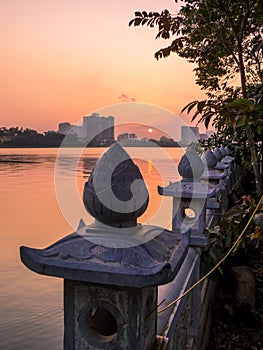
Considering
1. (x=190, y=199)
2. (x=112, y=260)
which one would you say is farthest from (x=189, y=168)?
(x=112, y=260)

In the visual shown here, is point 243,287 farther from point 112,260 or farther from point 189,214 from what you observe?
point 112,260

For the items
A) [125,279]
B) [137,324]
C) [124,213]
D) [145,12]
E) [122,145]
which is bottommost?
[137,324]

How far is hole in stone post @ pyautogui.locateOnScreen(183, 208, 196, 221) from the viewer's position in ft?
10.7

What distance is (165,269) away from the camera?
1.23 meters

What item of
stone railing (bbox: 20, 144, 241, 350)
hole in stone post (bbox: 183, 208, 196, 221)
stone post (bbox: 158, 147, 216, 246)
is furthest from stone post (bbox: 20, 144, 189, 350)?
hole in stone post (bbox: 183, 208, 196, 221)

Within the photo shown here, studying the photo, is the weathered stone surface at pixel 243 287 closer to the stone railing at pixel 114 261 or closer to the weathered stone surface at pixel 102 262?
the stone railing at pixel 114 261

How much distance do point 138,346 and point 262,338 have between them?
331 centimetres

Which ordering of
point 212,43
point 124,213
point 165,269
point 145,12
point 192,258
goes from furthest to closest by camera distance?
point 212,43
point 145,12
point 192,258
point 124,213
point 165,269

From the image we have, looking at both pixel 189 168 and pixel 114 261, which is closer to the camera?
pixel 114 261

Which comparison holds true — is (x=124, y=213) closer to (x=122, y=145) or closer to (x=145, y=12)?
(x=122, y=145)

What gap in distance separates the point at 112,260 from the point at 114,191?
27 centimetres

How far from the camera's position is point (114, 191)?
137 cm

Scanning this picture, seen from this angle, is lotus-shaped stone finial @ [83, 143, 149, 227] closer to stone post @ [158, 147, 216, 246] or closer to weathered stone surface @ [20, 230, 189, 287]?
weathered stone surface @ [20, 230, 189, 287]

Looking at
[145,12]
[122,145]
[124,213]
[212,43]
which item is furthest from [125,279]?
[212,43]
